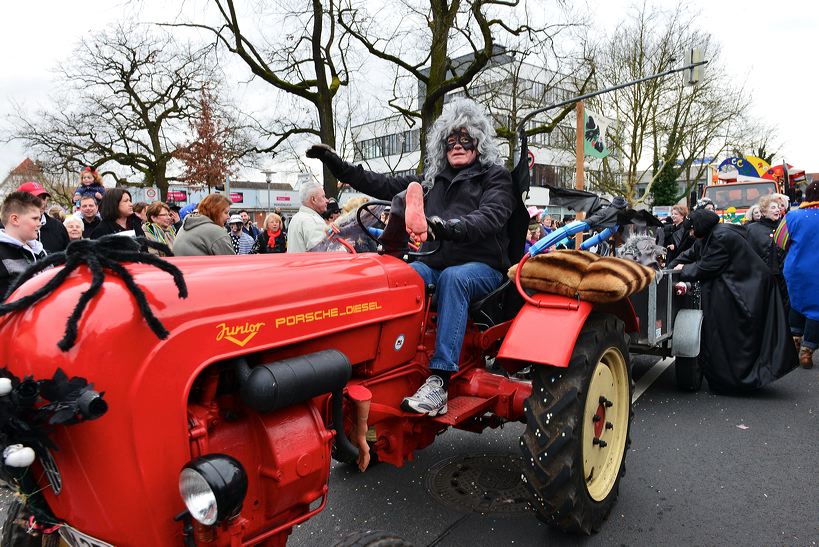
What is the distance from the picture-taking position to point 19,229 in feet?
12.3

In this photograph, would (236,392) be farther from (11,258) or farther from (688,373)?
(688,373)

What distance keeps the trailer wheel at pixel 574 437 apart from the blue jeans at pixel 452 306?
40 centimetres

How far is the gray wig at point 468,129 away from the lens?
3.18 m

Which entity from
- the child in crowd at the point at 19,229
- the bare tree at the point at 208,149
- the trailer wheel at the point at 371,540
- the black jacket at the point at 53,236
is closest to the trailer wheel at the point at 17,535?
the trailer wheel at the point at 371,540

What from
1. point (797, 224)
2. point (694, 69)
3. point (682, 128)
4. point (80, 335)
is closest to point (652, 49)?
point (682, 128)

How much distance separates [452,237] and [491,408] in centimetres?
102

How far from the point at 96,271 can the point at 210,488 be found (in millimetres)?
672

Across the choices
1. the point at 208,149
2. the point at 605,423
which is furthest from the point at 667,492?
the point at 208,149

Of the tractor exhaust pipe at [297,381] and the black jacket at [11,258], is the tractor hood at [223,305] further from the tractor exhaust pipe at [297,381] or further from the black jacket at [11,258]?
the black jacket at [11,258]

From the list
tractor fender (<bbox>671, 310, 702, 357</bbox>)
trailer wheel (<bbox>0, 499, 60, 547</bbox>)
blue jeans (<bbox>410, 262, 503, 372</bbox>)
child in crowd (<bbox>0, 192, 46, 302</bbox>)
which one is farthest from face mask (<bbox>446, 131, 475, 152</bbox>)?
tractor fender (<bbox>671, 310, 702, 357</bbox>)

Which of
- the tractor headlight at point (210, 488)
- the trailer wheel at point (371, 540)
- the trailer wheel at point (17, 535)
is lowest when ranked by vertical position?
the trailer wheel at point (371, 540)

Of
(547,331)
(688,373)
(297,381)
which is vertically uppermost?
(297,381)

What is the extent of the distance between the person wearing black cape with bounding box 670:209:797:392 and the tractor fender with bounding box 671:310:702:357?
0.78ft

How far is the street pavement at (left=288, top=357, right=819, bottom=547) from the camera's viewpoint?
9.27 feet
